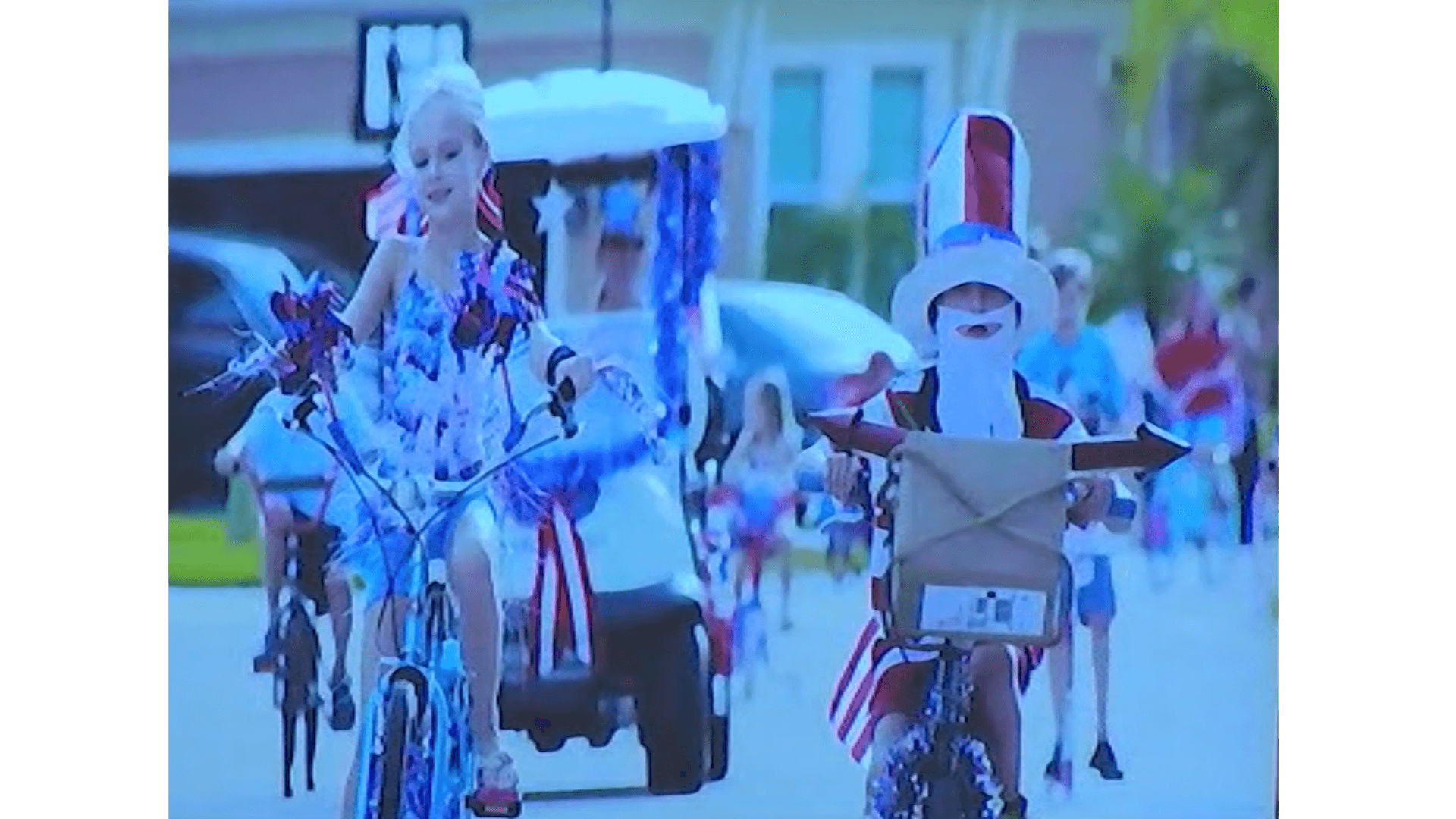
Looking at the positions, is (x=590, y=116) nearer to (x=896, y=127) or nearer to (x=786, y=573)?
(x=896, y=127)

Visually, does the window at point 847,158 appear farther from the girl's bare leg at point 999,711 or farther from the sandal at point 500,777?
the sandal at point 500,777

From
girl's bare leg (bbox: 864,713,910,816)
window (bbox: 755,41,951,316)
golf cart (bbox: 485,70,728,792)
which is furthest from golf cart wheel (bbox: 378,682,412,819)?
window (bbox: 755,41,951,316)

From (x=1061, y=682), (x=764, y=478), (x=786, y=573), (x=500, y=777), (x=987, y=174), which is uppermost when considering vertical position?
(x=987, y=174)

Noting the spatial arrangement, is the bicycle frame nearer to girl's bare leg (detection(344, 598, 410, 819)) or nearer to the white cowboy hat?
girl's bare leg (detection(344, 598, 410, 819))

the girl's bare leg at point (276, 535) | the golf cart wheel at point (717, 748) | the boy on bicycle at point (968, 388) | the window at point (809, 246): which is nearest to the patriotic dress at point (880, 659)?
the boy on bicycle at point (968, 388)

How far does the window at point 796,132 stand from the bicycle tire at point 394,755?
0.69 meters

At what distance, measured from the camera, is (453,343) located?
224 cm

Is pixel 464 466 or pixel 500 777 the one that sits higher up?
pixel 464 466

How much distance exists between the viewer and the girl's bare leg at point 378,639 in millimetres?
2244

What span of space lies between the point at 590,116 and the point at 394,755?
73 cm

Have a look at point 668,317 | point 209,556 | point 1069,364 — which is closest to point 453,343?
point 668,317

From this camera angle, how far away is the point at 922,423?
225 cm
